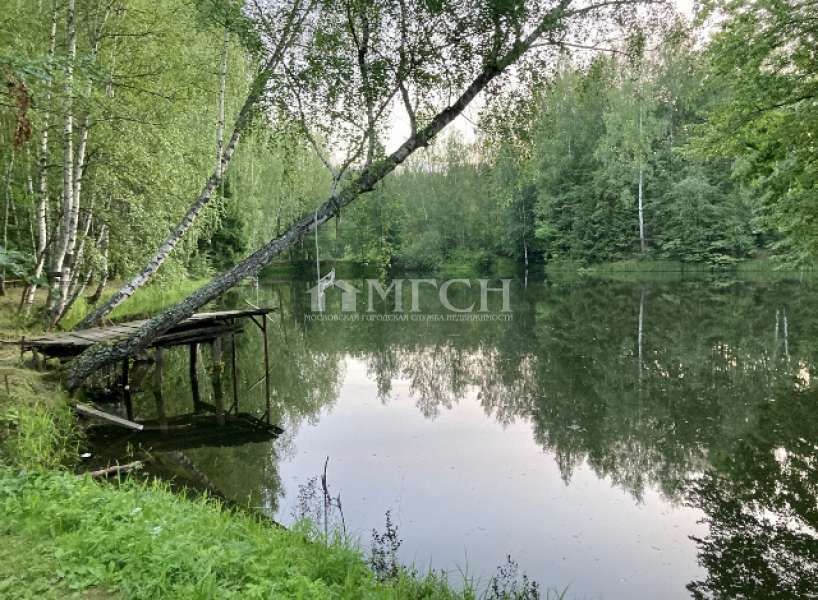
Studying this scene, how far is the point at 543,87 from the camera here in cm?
734

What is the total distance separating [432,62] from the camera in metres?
6.84

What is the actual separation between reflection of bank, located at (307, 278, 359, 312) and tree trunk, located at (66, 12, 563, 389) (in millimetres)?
17397

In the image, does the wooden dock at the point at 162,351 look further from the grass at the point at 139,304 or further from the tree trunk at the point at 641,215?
the tree trunk at the point at 641,215

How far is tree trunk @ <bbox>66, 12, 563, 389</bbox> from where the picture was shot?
6832 millimetres

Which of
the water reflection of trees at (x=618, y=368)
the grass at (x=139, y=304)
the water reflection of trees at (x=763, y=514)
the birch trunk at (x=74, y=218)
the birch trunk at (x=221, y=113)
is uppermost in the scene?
the birch trunk at (x=221, y=113)

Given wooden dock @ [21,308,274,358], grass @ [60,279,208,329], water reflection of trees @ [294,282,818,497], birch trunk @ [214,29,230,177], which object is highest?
birch trunk @ [214,29,230,177]

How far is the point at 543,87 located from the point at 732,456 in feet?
17.8

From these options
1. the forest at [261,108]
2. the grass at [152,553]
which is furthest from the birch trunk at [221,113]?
the grass at [152,553]

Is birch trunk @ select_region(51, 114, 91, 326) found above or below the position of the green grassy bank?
above

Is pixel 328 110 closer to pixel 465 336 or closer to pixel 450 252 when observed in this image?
pixel 465 336

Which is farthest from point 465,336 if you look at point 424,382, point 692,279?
point 692,279
